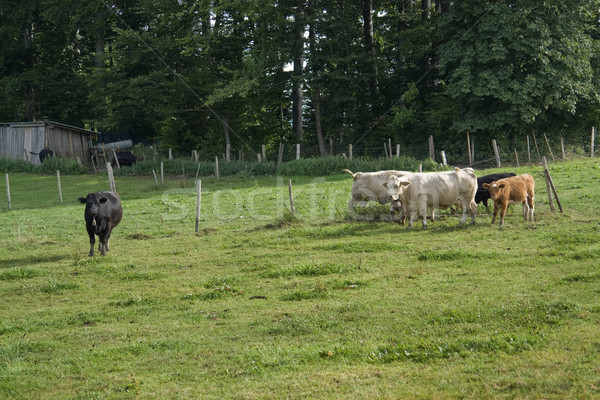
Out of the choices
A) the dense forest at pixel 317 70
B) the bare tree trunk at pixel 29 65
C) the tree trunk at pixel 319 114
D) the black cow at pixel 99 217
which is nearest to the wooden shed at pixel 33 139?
the dense forest at pixel 317 70

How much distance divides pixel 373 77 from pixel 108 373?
36771 millimetres

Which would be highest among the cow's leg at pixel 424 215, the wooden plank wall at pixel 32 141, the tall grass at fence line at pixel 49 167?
the wooden plank wall at pixel 32 141

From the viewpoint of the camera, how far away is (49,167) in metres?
41.0

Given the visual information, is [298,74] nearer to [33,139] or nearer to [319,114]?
[319,114]

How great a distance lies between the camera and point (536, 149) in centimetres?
3406

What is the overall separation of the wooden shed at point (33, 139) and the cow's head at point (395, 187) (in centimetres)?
3332

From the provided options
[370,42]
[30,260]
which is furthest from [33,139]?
[30,260]

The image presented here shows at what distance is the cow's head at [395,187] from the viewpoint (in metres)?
17.4

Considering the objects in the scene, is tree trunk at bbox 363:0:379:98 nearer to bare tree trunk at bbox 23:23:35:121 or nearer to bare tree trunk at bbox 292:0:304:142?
bare tree trunk at bbox 292:0:304:142

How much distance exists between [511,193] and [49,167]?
33172mm

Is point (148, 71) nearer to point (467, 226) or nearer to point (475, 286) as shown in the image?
point (467, 226)

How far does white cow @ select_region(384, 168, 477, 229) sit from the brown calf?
0.57 meters

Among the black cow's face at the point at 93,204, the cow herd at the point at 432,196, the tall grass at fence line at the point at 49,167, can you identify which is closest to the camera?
the black cow's face at the point at 93,204

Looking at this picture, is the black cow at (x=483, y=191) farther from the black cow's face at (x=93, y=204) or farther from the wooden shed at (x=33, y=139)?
the wooden shed at (x=33, y=139)
